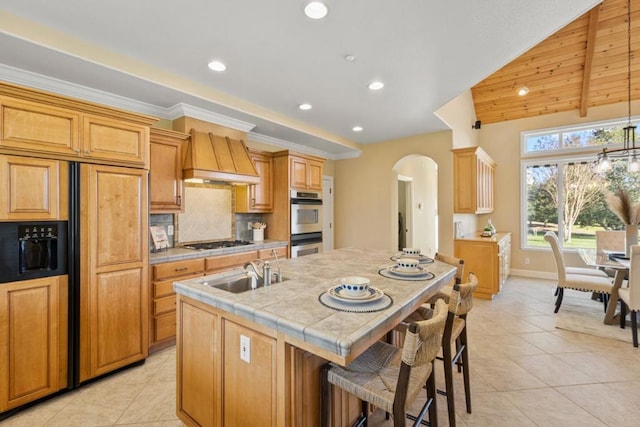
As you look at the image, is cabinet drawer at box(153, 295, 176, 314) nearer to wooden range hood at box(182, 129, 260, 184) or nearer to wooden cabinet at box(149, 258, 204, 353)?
wooden cabinet at box(149, 258, 204, 353)

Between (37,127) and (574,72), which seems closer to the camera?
(37,127)

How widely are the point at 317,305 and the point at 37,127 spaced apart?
2.32 metres

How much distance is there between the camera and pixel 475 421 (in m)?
1.90

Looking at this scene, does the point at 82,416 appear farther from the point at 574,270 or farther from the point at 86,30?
the point at 574,270

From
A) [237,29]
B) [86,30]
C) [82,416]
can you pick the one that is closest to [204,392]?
[82,416]

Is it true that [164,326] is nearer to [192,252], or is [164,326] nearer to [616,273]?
[192,252]

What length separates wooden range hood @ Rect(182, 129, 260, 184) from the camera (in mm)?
3320

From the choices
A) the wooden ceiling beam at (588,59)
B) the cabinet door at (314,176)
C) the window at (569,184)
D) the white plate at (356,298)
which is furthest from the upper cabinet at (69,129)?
the window at (569,184)

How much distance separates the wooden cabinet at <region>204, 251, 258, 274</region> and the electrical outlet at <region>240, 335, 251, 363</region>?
78.0 inches

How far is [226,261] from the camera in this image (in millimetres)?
3355

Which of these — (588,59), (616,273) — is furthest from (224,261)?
(588,59)

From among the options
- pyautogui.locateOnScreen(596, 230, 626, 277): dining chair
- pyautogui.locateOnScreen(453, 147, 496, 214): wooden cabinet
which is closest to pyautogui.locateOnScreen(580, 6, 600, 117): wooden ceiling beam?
pyautogui.locateOnScreen(453, 147, 496, 214): wooden cabinet

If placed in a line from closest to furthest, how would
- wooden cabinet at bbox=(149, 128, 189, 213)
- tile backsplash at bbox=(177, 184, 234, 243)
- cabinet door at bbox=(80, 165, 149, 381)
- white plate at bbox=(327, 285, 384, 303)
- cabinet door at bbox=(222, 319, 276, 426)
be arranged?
cabinet door at bbox=(222, 319, 276, 426), white plate at bbox=(327, 285, 384, 303), cabinet door at bbox=(80, 165, 149, 381), wooden cabinet at bbox=(149, 128, 189, 213), tile backsplash at bbox=(177, 184, 234, 243)

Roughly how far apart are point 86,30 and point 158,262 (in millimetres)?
1976
